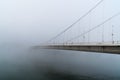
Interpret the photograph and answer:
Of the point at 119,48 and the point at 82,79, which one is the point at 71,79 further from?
the point at 119,48

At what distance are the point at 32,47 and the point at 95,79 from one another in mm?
27971

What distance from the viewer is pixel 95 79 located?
35719mm

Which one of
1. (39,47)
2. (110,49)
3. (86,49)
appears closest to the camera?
(110,49)

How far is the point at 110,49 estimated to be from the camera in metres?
16.2

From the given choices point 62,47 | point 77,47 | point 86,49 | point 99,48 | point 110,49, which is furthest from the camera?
point 62,47

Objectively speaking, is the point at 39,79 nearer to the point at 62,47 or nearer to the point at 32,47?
A: the point at 62,47

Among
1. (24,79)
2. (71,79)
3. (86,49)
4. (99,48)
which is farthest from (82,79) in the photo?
(99,48)

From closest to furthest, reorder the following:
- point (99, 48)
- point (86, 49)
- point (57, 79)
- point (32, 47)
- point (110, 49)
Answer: point (110, 49) → point (99, 48) → point (86, 49) → point (57, 79) → point (32, 47)

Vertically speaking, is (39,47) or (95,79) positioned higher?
(39,47)

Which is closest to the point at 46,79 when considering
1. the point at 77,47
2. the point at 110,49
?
the point at 77,47

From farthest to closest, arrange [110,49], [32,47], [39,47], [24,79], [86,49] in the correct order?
[32,47], [39,47], [24,79], [86,49], [110,49]

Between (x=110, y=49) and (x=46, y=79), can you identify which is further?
(x=46, y=79)

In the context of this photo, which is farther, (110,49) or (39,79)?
(39,79)

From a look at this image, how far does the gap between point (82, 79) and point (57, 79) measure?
4502 millimetres
